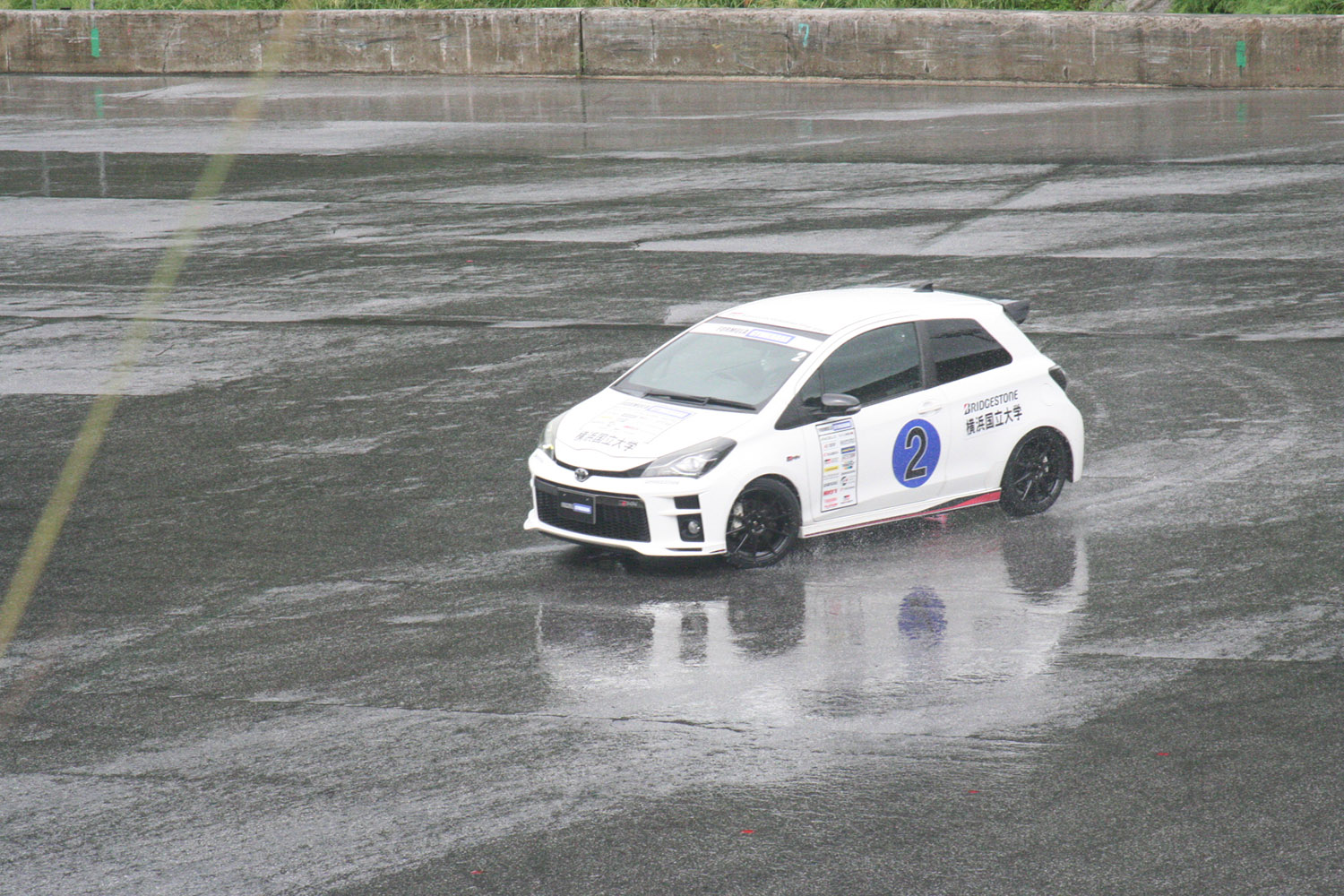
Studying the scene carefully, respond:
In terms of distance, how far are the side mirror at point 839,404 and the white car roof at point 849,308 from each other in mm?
552

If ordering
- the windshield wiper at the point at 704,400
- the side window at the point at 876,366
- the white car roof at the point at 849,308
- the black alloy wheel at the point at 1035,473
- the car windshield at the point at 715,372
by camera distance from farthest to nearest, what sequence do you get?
the black alloy wheel at the point at 1035,473, the white car roof at the point at 849,308, the side window at the point at 876,366, the car windshield at the point at 715,372, the windshield wiper at the point at 704,400

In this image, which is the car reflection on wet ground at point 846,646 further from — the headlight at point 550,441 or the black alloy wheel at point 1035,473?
the headlight at point 550,441

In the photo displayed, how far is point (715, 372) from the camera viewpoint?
10.3m

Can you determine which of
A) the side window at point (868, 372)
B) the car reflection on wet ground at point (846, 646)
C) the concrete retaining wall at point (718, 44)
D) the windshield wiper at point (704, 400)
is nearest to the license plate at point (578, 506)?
the car reflection on wet ground at point (846, 646)

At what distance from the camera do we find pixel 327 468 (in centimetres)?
1175

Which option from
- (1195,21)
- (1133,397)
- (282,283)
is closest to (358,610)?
(1133,397)

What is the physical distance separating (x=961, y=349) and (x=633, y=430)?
2362 mm

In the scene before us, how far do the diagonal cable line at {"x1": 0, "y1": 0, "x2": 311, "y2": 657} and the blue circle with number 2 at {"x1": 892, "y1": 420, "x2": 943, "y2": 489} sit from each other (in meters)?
5.28

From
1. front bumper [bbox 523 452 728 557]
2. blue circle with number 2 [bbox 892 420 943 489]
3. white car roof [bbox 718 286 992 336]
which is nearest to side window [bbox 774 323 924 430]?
white car roof [bbox 718 286 992 336]

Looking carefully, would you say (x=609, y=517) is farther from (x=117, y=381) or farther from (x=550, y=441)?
(x=117, y=381)

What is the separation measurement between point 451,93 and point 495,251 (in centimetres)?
1582

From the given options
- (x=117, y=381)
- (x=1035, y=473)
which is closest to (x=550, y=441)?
(x=1035, y=473)

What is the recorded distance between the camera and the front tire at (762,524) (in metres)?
9.63

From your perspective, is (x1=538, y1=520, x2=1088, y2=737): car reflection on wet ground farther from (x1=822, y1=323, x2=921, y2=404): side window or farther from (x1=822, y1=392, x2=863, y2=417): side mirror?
(x1=822, y1=323, x2=921, y2=404): side window
